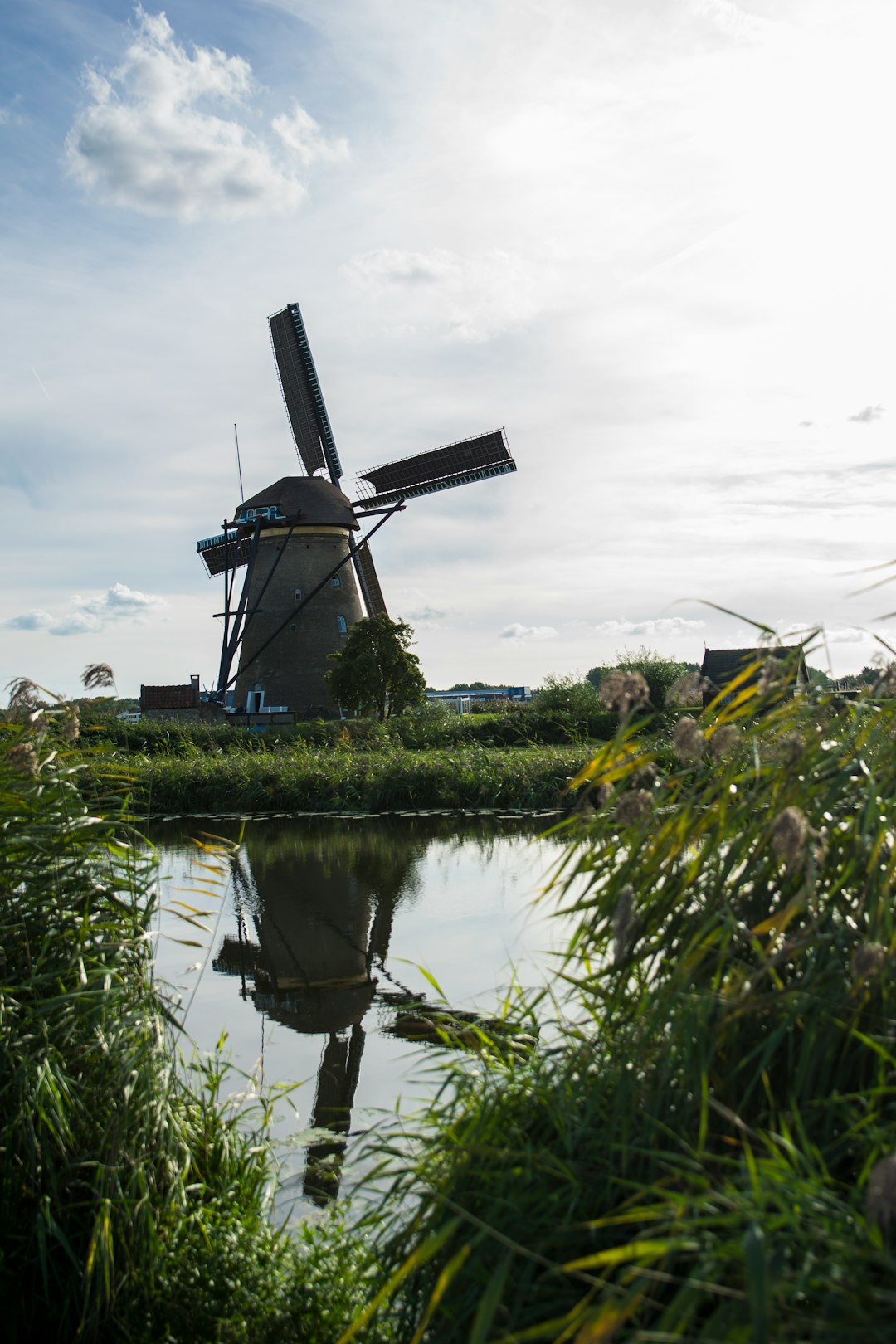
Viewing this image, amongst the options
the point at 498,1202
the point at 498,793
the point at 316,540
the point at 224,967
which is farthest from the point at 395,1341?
the point at 316,540

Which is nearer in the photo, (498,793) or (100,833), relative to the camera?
(100,833)

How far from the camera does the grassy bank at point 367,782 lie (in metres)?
15.8

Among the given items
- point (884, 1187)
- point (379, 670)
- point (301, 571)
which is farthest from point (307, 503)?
point (884, 1187)

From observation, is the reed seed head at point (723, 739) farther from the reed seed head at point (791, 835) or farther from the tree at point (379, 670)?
the tree at point (379, 670)

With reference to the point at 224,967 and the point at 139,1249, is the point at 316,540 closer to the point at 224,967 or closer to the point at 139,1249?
the point at 224,967

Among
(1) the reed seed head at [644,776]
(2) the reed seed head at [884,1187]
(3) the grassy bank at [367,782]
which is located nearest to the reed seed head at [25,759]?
(1) the reed seed head at [644,776]

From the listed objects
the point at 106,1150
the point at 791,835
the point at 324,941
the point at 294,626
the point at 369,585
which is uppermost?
the point at 369,585

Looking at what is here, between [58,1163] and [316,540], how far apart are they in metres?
27.5

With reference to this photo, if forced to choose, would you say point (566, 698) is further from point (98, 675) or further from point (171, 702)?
point (98, 675)

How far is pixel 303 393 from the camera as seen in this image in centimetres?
3259

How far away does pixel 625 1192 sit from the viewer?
2.17 metres

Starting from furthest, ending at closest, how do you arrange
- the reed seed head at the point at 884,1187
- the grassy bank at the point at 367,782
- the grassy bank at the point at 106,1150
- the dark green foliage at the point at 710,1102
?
the grassy bank at the point at 367,782, the grassy bank at the point at 106,1150, the dark green foliage at the point at 710,1102, the reed seed head at the point at 884,1187

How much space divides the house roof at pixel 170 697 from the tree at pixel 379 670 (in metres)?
8.58

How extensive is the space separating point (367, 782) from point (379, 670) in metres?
10.5
